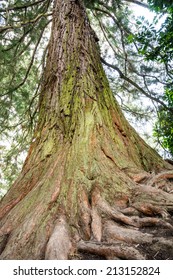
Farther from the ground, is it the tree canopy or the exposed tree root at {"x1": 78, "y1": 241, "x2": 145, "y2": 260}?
the tree canopy

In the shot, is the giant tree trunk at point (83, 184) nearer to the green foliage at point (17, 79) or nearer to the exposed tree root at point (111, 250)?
the exposed tree root at point (111, 250)

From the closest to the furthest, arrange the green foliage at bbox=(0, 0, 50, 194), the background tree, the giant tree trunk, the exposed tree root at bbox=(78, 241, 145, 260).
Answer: the exposed tree root at bbox=(78, 241, 145, 260)
the giant tree trunk
the background tree
the green foliage at bbox=(0, 0, 50, 194)

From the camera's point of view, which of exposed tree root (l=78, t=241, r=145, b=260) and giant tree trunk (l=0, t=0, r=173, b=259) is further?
giant tree trunk (l=0, t=0, r=173, b=259)

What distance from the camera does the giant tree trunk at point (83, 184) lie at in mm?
1424

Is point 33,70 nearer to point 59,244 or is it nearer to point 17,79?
point 17,79

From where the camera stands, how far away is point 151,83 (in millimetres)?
5684

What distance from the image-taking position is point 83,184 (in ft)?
6.04

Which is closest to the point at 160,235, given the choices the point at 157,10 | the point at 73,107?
the point at 73,107

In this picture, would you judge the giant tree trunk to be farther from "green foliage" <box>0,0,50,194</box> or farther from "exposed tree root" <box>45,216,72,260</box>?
"green foliage" <box>0,0,50,194</box>

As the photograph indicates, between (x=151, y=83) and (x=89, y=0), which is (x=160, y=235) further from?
(x=89, y=0)

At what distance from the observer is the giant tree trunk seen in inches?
56.1

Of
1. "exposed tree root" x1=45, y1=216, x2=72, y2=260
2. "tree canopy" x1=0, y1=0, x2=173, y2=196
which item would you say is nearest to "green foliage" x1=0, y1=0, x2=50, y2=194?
"tree canopy" x1=0, y1=0, x2=173, y2=196

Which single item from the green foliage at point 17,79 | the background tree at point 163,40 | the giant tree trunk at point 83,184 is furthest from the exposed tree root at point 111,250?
the green foliage at point 17,79

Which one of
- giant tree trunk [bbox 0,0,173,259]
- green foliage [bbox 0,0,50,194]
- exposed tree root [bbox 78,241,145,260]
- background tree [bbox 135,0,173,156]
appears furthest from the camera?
green foliage [bbox 0,0,50,194]
